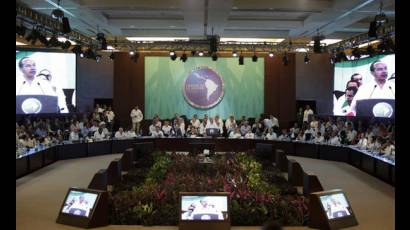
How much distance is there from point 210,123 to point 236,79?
357 centimetres

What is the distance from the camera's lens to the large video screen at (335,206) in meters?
6.43

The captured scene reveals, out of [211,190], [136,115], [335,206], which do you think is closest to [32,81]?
[136,115]

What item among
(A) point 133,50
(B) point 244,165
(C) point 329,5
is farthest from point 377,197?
(A) point 133,50

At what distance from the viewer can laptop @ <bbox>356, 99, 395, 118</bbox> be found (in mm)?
16031

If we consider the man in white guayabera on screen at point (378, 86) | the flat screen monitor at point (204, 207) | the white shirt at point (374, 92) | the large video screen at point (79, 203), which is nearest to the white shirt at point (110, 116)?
the white shirt at point (374, 92)

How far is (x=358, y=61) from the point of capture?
18.2 m

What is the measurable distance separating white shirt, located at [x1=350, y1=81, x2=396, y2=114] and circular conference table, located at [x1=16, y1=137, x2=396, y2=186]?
3206 mm

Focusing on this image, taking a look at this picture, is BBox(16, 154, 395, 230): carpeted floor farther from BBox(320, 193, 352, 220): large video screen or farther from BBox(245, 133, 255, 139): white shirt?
BBox(245, 133, 255, 139): white shirt

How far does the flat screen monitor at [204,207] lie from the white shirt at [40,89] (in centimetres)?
1311

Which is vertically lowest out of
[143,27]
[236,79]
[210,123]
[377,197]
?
[377,197]

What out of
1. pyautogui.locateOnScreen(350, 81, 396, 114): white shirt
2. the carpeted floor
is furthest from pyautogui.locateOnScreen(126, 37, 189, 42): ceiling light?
pyautogui.locateOnScreen(350, 81, 396, 114): white shirt

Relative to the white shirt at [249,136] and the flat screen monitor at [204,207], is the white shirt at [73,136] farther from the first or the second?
the flat screen monitor at [204,207]

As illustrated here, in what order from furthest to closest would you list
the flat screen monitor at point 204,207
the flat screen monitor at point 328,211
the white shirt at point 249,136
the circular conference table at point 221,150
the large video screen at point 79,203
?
1. the white shirt at point 249,136
2. the circular conference table at point 221,150
3. the large video screen at point 79,203
4. the flat screen monitor at point 328,211
5. the flat screen monitor at point 204,207
